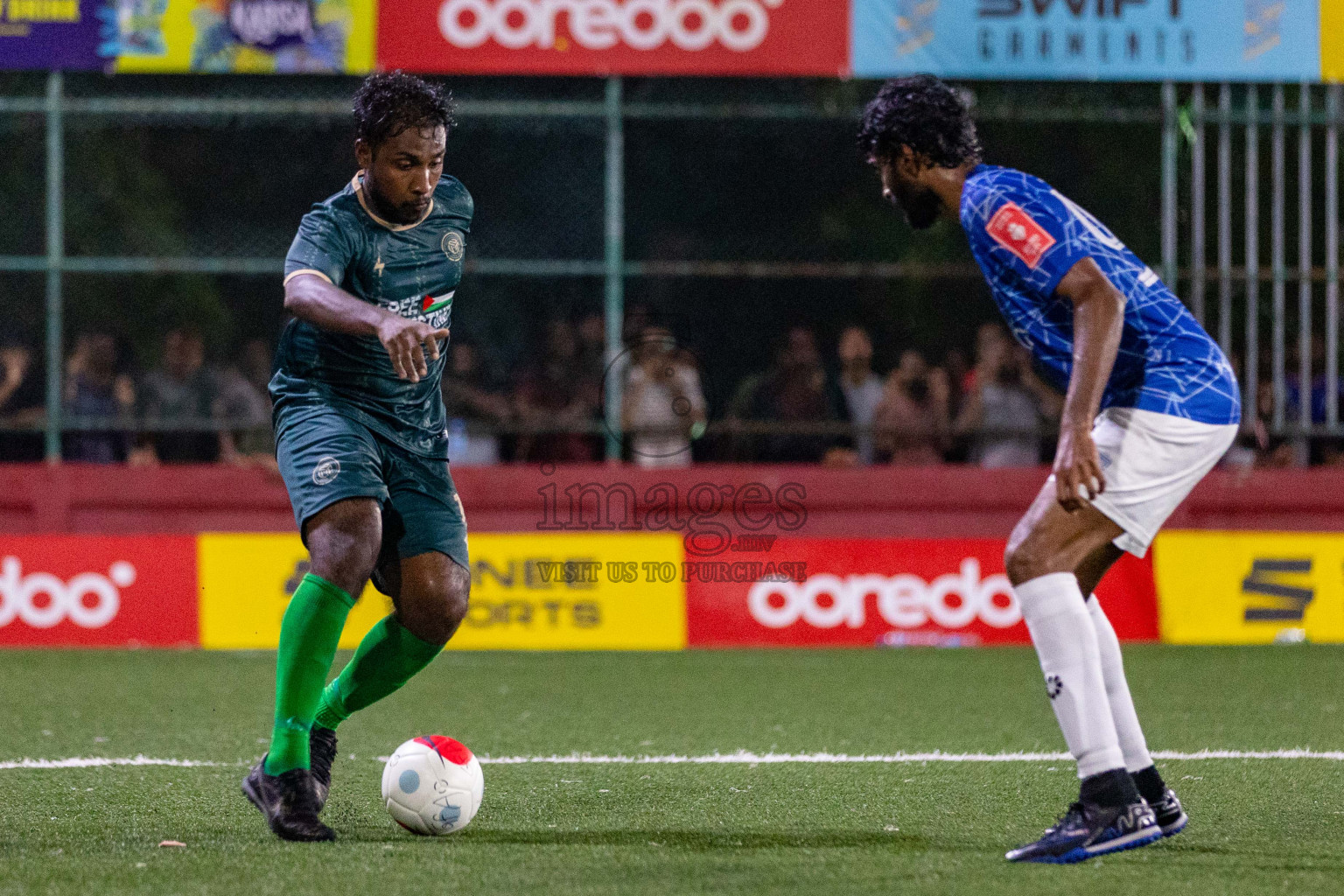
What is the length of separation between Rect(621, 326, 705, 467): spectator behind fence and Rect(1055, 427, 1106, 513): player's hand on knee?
7322mm

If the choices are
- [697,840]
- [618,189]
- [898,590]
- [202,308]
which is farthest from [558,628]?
[697,840]

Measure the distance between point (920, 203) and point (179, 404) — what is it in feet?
27.0

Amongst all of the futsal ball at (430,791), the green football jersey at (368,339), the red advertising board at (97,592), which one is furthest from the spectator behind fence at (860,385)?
the futsal ball at (430,791)

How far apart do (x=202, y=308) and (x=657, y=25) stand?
4.65 meters

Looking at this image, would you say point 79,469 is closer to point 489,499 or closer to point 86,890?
point 489,499

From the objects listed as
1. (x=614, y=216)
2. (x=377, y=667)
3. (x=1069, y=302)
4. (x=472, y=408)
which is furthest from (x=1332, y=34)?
(x=377, y=667)

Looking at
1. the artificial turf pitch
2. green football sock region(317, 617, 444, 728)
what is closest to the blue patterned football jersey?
the artificial turf pitch

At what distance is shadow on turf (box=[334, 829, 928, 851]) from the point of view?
15.3 ft

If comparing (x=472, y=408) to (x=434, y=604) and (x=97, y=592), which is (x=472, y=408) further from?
(x=434, y=604)

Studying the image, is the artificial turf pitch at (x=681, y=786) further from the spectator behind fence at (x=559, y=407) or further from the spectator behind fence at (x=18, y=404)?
the spectator behind fence at (x=18, y=404)

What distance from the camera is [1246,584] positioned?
429 inches

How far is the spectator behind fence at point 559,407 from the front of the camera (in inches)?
471

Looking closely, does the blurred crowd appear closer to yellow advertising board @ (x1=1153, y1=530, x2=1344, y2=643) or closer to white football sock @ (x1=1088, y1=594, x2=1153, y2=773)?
yellow advertising board @ (x1=1153, y1=530, x2=1344, y2=643)

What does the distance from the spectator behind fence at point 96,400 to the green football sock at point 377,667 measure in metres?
7.33
